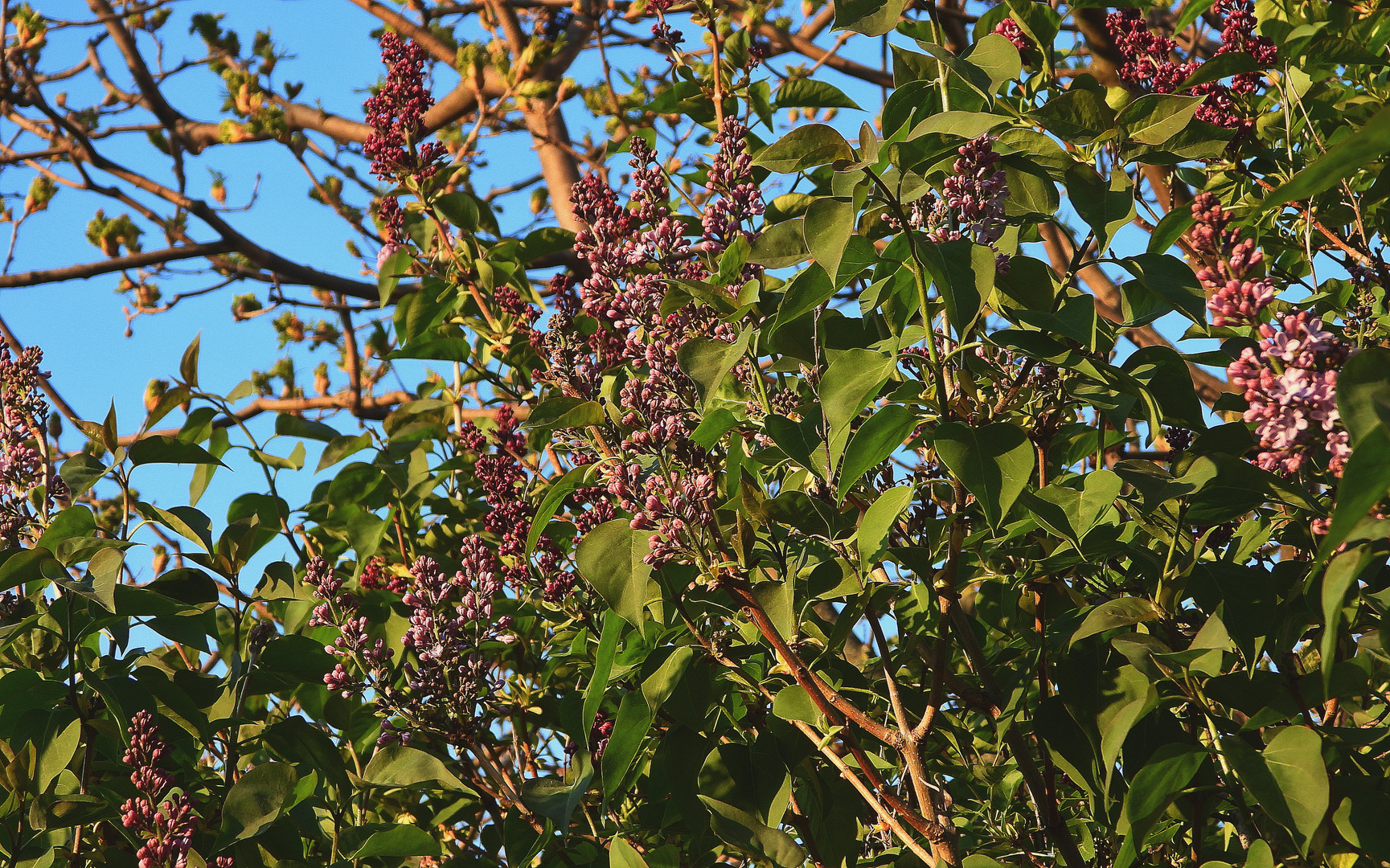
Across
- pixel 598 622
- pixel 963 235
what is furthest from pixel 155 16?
pixel 963 235

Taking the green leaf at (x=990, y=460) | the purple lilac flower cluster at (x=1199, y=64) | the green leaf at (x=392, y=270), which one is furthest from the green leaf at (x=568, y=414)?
the purple lilac flower cluster at (x=1199, y=64)

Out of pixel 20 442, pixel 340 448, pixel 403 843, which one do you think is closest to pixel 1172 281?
pixel 403 843

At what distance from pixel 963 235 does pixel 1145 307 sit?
395 mm

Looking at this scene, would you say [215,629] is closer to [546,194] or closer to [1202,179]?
[1202,179]

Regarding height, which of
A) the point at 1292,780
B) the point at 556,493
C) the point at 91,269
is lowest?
the point at 1292,780

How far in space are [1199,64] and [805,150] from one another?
1.44 meters

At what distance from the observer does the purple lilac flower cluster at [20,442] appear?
7.72ft

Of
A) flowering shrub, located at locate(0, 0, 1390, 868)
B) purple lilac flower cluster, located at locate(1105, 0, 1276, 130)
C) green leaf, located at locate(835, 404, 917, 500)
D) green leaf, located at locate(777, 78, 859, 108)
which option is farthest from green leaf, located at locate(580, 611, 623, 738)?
purple lilac flower cluster, located at locate(1105, 0, 1276, 130)

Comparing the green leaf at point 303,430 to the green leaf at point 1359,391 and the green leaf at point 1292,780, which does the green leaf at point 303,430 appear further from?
the green leaf at point 1359,391

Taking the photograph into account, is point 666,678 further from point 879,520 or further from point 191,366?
point 191,366

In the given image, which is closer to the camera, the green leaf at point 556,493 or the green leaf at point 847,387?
the green leaf at point 847,387

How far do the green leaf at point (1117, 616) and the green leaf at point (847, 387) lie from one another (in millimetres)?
456

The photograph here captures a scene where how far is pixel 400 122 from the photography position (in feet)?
8.39

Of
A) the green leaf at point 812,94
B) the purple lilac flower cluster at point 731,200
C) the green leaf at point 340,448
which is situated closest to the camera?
the purple lilac flower cluster at point 731,200
